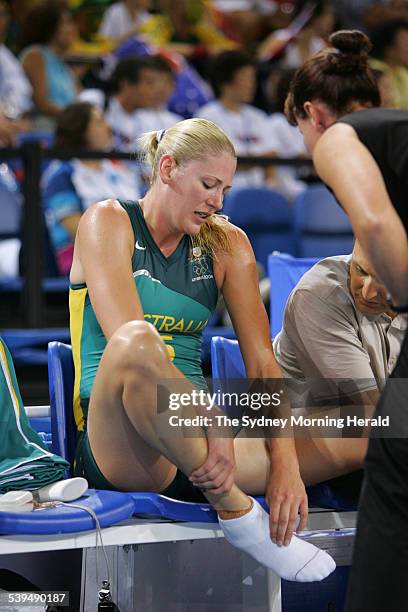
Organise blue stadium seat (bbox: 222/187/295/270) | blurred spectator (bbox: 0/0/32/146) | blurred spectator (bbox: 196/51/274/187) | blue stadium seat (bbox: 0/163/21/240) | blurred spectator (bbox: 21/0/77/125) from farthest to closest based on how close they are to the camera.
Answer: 1. blurred spectator (bbox: 196/51/274/187)
2. blurred spectator (bbox: 21/0/77/125)
3. blurred spectator (bbox: 0/0/32/146)
4. blue stadium seat (bbox: 222/187/295/270)
5. blue stadium seat (bbox: 0/163/21/240)

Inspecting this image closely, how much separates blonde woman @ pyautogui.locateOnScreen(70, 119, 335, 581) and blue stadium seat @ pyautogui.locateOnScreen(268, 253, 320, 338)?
56 cm

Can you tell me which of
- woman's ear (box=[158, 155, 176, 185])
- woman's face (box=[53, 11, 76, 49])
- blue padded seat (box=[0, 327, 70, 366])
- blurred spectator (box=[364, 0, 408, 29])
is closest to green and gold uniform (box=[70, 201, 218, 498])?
woman's ear (box=[158, 155, 176, 185])

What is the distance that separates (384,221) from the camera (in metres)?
1.35

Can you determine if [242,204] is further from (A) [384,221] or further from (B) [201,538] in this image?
(A) [384,221]

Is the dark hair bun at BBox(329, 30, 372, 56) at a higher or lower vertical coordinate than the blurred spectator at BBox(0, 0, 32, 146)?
higher

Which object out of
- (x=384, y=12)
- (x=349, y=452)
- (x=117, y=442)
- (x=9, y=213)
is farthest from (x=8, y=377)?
(x=384, y=12)

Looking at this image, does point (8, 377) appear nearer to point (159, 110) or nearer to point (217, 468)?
point (217, 468)

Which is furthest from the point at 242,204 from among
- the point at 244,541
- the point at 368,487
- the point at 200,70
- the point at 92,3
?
the point at 368,487

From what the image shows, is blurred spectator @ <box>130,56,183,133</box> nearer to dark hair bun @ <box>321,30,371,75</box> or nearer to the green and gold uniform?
dark hair bun @ <box>321,30,371,75</box>

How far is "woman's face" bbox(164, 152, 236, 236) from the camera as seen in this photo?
83.0 inches

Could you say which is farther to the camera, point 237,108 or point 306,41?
point 306,41

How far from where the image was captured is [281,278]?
113 inches

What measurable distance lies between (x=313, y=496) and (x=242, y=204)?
260 centimetres

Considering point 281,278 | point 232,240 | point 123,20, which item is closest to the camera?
point 232,240
